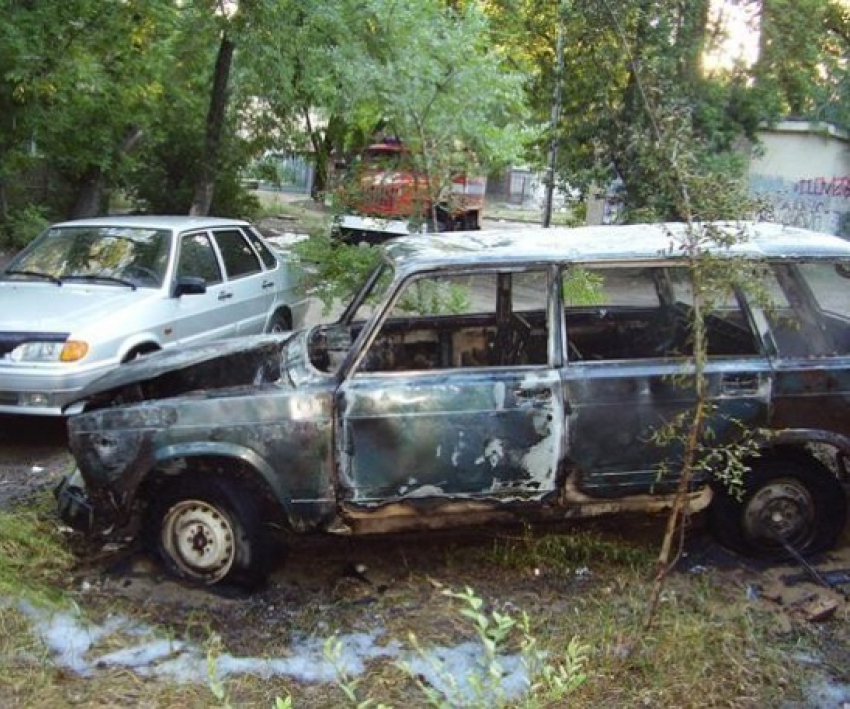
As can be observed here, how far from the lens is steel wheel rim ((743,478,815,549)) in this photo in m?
4.61

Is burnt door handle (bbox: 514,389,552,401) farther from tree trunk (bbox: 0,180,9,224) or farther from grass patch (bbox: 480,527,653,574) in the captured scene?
tree trunk (bbox: 0,180,9,224)

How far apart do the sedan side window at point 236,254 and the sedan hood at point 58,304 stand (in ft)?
3.80

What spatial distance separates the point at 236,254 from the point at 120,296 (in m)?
1.61

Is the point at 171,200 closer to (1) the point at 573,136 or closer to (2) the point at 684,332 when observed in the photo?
(1) the point at 573,136

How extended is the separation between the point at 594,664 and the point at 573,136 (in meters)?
9.51

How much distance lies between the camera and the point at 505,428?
13.9 feet

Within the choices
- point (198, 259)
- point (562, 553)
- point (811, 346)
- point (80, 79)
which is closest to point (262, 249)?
point (198, 259)

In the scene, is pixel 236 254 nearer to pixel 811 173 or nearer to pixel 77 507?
pixel 77 507

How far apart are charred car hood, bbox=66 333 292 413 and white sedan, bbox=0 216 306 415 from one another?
3.34 feet

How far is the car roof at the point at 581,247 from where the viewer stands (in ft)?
14.4

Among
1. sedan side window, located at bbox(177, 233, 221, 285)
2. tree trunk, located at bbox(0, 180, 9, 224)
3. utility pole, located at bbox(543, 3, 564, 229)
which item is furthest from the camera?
tree trunk, located at bbox(0, 180, 9, 224)

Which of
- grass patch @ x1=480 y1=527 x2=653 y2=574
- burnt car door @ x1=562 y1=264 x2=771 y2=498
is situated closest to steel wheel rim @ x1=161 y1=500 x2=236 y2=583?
grass patch @ x1=480 y1=527 x2=653 y2=574

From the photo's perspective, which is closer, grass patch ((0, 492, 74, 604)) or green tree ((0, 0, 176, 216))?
grass patch ((0, 492, 74, 604))

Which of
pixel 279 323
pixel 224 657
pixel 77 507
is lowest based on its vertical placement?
pixel 224 657
